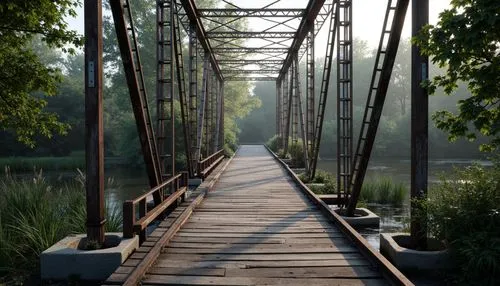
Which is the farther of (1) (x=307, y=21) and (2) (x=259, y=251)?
(1) (x=307, y=21)

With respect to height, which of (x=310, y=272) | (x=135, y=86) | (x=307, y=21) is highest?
(x=307, y=21)

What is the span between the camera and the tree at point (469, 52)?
4078mm

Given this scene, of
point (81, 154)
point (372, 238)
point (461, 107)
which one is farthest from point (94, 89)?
point (81, 154)

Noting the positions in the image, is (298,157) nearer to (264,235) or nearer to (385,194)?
(385,194)

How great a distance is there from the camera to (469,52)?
173 inches

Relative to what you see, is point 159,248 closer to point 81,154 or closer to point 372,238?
point 372,238

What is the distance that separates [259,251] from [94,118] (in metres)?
2.69

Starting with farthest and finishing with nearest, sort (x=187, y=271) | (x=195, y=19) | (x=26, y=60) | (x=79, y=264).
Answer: (x=195, y=19)
(x=26, y=60)
(x=79, y=264)
(x=187, y=271)

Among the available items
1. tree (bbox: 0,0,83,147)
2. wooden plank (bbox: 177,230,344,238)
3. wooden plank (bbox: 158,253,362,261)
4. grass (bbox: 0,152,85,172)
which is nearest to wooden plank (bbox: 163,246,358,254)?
wooden plank (bbox: 158,253,362,261)

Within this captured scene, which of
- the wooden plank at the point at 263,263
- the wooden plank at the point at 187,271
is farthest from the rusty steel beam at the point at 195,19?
the wooden plank at the point at 187,271

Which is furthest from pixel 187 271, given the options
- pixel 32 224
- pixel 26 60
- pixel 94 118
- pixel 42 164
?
pixel 42 164

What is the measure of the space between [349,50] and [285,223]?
13.1 feet

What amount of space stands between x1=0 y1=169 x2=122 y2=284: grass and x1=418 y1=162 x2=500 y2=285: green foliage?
5103 millimetres

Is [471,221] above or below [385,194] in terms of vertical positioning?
above
